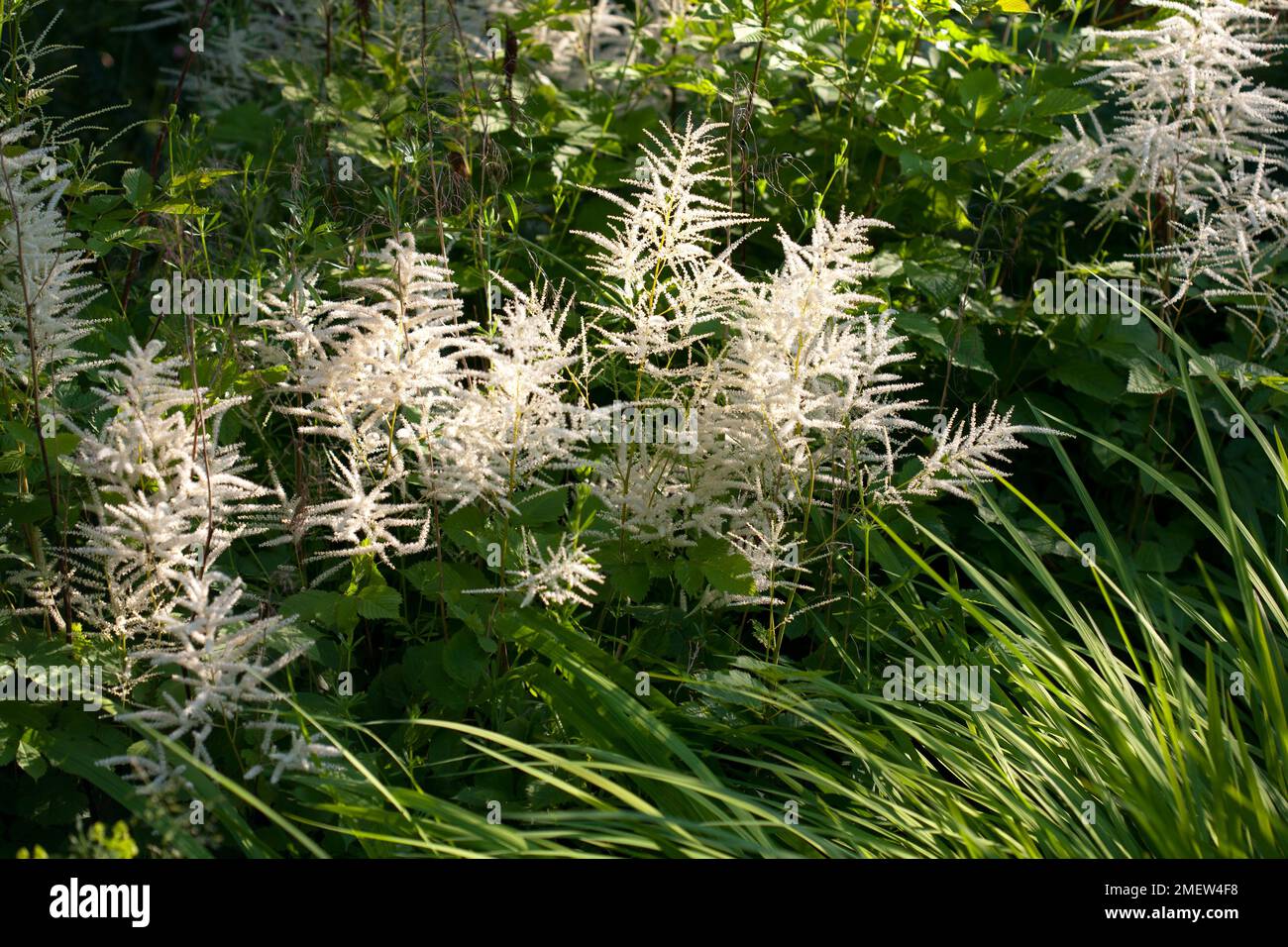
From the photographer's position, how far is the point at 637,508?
298 centimetres

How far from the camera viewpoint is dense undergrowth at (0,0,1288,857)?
2615mm

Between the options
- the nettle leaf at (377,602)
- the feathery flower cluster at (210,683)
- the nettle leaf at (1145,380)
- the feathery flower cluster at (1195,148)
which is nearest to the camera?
the feathery flower cluster at (210,683)

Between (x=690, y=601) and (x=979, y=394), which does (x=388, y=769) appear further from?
(x=979, y=394)

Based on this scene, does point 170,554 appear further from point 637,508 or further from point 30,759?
point 637,508

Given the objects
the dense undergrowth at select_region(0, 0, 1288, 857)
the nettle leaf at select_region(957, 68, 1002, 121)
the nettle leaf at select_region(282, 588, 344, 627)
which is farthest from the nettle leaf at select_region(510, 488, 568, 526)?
the nettle leaf at select_region(957, 68, 1002, 121)

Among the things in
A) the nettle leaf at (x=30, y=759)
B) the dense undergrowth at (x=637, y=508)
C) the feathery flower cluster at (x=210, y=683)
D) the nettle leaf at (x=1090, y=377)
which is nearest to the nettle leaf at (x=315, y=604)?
the dense undergrowth at (x=637, y=508)

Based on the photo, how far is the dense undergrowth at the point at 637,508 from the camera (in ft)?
8.58

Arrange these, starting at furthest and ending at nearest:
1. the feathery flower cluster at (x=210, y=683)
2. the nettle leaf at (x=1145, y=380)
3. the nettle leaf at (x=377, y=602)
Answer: the nettle leaf at (x=1145, y=380), the nettle leaf at (x=377, y=602), the feathery flower cluster at (x=210, y=683)

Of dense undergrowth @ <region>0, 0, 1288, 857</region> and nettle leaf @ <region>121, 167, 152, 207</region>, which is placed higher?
nettle leaf @ <region>121, 167, 152, 207</region>

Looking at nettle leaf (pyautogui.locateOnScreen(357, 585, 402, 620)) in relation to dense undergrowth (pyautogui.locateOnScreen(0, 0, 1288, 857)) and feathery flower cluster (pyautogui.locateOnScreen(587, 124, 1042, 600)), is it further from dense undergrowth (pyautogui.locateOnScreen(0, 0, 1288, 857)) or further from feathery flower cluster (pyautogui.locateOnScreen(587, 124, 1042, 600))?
feathery flower cluster (pyautogui.locateOnScreen(587, 124, 1042, 600))

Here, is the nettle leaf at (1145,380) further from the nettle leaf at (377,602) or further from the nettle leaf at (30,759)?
the nettle leaf at (30,759)

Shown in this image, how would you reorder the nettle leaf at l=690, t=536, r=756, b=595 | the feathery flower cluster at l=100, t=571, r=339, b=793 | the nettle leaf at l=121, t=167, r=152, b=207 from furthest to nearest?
1. the nettle leaf at l=121, t=167, r=152, b=207
2. the nettle leaf at l=690, t=536, r=756, b=595
3. the feathery flower cluster at l=100, t=571, r=339, b=793

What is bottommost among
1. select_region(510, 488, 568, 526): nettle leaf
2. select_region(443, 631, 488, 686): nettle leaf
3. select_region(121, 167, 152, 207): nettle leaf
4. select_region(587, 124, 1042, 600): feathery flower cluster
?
Result: select_region(443, 631, 488, 686): nettle leaf

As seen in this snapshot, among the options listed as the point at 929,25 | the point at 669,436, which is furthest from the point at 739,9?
the point at 669,436
